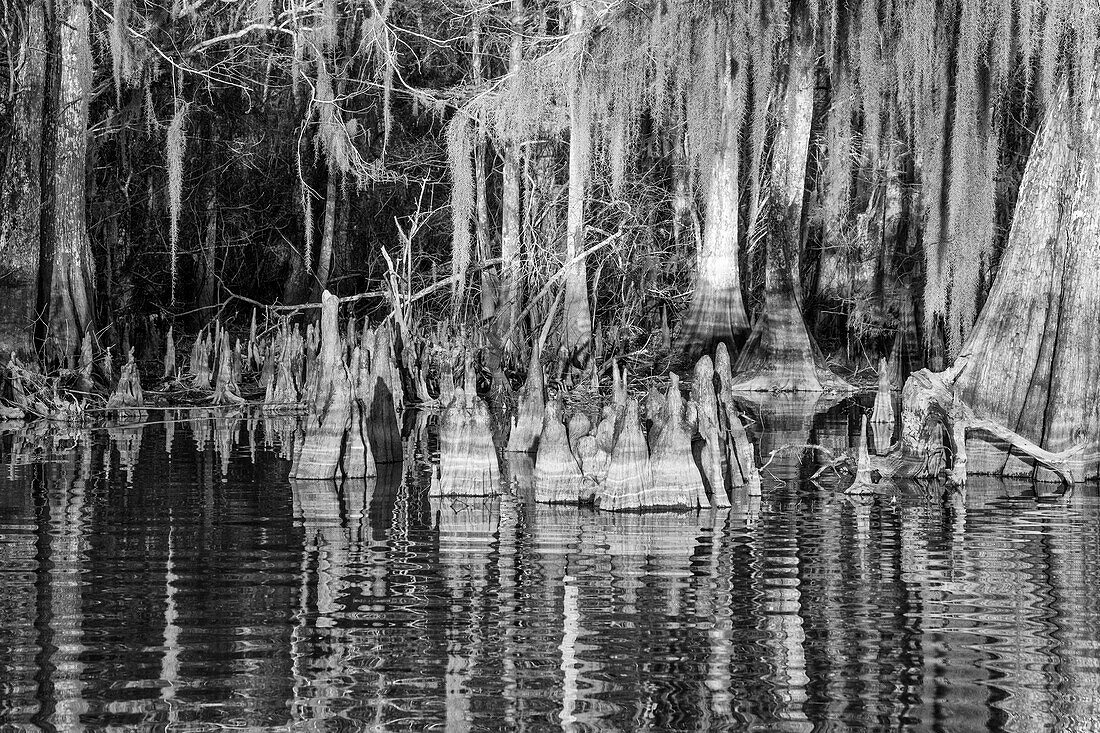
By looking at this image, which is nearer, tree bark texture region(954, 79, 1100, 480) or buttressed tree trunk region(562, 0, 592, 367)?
tree bark texture region(954, 79, 1100, 480)

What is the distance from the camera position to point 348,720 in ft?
14.8

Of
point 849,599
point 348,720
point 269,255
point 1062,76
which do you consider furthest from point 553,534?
point 269,255

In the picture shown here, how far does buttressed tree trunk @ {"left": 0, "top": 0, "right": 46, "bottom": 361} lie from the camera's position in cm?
1728

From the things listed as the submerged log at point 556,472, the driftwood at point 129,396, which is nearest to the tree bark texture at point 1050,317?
the submerged log at point 556,472

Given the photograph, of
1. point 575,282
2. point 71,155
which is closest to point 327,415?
point 71,155

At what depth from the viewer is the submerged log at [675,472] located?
8.57m

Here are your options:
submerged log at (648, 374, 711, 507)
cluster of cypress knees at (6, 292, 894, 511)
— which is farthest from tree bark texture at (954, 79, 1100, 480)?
submerged log at (648, 374, 711, 507)

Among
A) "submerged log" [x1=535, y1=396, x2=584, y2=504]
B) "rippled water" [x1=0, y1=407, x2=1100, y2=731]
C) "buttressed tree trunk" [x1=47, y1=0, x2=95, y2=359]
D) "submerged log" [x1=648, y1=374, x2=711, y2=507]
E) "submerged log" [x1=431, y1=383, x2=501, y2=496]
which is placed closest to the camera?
"rippled water" [x1=0, y1=407, x2=1100, y2=731]

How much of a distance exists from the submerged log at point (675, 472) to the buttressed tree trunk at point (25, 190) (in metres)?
10.5

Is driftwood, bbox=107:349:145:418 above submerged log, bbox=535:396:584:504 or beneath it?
above

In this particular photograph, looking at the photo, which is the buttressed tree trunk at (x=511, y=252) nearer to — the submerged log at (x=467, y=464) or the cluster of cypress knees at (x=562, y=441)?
the cluster of cypress knees at (x=562, y=441)

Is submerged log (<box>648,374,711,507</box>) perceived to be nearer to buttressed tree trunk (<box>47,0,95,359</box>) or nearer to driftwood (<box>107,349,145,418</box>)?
driftwood (<box>107,349,145,418</box>)

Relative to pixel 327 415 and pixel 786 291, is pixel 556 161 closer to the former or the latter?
pixel 786 291

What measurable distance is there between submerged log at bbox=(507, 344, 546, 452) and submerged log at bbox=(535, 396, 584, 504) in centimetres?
278
